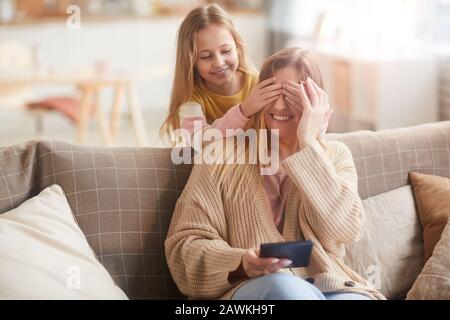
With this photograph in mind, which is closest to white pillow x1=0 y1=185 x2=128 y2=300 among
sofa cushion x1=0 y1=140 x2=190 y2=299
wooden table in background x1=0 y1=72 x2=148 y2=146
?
sofa cushion x1=0 y1=140 x2=190 y2=299

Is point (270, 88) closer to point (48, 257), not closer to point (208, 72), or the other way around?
point (208, 72)

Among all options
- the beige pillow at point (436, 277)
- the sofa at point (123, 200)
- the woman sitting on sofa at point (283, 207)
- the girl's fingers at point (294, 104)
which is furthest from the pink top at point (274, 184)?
the beige pillow at point (436, 277)

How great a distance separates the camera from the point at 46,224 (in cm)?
166

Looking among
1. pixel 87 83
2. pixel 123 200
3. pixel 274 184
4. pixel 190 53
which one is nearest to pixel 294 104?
pixel 274 184

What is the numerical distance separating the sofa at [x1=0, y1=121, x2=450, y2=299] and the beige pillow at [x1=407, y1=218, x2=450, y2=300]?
131 mm

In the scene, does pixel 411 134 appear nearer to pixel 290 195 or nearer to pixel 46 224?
pixel 290 195

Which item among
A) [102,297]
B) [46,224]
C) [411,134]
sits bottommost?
[102,297]

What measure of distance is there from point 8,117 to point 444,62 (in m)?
3.42

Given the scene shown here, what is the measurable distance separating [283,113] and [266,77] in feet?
0.31

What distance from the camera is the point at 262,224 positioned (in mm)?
1639

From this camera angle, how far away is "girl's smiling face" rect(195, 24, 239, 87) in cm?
177

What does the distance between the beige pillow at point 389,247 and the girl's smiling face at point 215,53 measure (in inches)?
20.8

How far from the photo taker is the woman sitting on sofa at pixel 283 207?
1579 mm

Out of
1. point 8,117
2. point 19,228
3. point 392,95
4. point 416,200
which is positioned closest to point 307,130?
point 416,200
